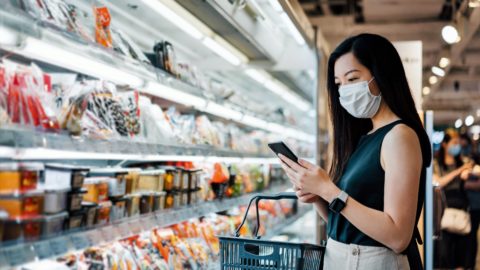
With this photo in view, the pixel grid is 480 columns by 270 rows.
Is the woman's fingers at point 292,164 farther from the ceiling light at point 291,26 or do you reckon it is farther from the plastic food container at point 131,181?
the ceiling light at point 291,26

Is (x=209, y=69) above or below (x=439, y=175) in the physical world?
above

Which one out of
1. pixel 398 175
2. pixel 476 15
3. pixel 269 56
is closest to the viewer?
pixel 398 175

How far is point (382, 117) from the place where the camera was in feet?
6.77

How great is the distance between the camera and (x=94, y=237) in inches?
82.4

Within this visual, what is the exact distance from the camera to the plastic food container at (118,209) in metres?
2.40

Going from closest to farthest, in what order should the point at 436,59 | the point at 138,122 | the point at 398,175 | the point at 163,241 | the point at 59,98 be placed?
the point at 398,175
the point at 59,98
the point at 138,122
the point at 163,241
the point at 436,59

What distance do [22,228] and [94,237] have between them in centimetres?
40

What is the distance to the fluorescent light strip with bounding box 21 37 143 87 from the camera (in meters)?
1.80

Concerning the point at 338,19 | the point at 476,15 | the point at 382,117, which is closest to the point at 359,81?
the point at 382,117

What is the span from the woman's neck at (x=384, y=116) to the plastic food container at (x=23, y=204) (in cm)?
112

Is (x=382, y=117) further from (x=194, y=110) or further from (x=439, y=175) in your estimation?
(x=439, y=175)

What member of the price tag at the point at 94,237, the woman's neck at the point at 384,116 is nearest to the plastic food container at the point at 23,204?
the price tag at the point at 94,237

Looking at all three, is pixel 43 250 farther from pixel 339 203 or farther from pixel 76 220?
pixel 339 203

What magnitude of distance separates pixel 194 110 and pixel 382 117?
2.32 meters
